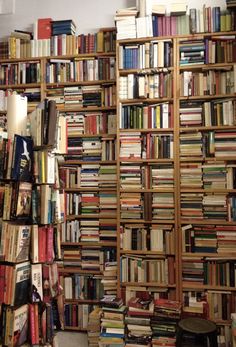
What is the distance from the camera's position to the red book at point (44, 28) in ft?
12.0

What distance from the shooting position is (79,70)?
3.58m

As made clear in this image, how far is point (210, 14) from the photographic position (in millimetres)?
3203

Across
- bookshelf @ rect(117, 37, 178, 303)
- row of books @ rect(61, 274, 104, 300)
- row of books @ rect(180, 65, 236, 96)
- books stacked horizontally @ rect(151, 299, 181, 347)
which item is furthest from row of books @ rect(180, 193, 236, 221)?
row of books @ rect(61, 274, 104, 300)

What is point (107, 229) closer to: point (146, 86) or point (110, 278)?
point (110, 278)

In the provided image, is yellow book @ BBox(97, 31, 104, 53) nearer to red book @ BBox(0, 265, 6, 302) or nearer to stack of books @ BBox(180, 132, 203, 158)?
stack of books @ BBox(180, 132, 203, 158)

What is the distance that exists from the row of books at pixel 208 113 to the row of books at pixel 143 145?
9.2 inches

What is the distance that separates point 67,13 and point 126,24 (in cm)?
85

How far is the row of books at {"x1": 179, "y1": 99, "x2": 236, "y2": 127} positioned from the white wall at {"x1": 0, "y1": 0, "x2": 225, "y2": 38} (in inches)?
50.0

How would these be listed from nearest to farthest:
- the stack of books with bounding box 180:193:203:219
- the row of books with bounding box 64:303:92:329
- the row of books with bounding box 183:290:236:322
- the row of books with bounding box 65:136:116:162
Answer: the row of books with bounding box 183:290:236:322 < the stack of books with bounding box 180:193:203:219 < the row of books with bounding box 64:303:92:329 < the row of books with bounding box 65:136:116:162

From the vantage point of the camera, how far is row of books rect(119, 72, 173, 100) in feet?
10.7

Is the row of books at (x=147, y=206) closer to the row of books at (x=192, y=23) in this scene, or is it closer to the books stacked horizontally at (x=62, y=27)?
the row of books at (x=192, y=23)

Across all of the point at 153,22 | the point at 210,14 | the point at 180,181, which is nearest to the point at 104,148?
the point at 180,181

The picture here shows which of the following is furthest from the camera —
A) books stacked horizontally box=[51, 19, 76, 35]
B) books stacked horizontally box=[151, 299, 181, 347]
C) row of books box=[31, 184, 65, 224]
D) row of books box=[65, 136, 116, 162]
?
books stacked horizontally box=[51, 19, 76, 35]

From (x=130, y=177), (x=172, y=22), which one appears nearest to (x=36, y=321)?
(x=130, y=177)
